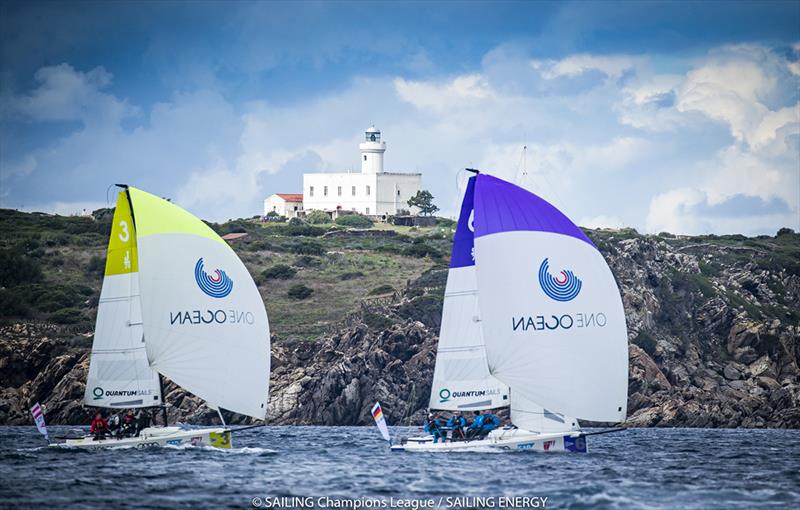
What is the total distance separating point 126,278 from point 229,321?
4.13m

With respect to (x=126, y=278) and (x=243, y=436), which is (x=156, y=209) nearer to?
(x=126, y=278)

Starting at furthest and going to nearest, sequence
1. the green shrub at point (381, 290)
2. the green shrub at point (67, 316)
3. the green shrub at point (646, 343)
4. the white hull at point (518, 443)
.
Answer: the green shrub at point (381, 290), the green shrub at point (67, 316), the green shrub at point (646, 343), the white hull at point (518, 443)

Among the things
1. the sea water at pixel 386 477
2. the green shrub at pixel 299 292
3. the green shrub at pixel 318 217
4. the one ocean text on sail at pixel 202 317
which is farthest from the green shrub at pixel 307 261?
the one ocean text on sail at pixel 202 317

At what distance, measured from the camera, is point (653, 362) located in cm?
7706

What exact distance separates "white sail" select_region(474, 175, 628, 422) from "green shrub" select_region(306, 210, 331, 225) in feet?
322

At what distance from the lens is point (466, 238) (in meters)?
44.8

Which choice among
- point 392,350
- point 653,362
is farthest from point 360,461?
point 653,362

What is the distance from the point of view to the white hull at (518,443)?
43844mm

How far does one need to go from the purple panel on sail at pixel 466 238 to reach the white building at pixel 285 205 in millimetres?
106870

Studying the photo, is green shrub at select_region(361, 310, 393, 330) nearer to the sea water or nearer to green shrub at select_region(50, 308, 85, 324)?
green shrub at select_region(50, 308, 85, 324)

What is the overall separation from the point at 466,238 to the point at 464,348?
376 centimetres

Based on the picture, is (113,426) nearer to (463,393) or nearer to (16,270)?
(463,393)

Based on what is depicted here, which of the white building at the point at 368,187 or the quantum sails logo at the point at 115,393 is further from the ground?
the white building at the point at 368,187

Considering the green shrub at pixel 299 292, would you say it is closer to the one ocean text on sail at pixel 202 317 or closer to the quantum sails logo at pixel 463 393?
the one ocean text on sail at pixel 202 317
